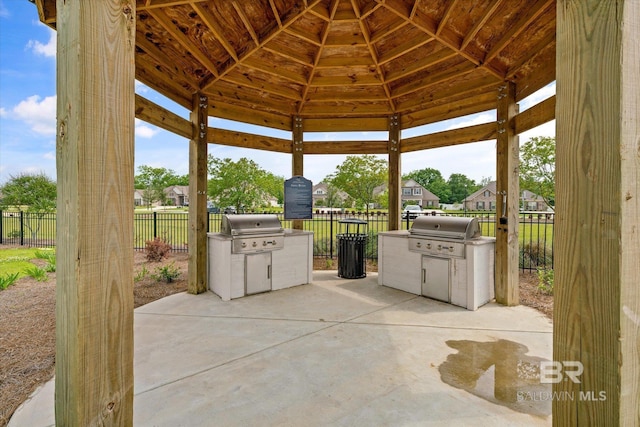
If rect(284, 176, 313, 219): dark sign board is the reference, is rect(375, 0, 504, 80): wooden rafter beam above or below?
above

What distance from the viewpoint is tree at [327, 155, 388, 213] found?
36.5ft

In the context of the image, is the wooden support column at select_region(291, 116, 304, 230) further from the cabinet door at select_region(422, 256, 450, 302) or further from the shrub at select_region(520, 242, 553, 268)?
the shrub at select_region(520, 242, 553, 268)

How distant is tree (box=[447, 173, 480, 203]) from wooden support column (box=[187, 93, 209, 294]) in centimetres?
3241

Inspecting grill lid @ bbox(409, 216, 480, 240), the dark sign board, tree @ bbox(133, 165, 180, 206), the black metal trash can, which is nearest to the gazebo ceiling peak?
the dark sign board

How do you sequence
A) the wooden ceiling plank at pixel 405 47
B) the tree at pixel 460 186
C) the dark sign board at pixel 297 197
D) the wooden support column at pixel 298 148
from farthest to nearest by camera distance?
the tree at pixel 460 186 < the wooden support column at pixel 298 148 < the dark sign board at pixel 297 197 < the wooden ceiling plank at pixel 405 47

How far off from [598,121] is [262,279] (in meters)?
4.58

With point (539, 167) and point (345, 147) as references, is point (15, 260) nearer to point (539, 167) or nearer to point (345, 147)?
point (345, 147)

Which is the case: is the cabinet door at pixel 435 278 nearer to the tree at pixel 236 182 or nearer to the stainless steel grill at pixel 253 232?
the stainless steel grill at pixel 253 232

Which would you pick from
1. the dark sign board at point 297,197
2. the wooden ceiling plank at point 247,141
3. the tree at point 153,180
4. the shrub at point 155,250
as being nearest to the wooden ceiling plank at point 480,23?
the dark sign board at point 297,197

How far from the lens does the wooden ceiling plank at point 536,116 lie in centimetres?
341

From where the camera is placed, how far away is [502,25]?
3.53 metres

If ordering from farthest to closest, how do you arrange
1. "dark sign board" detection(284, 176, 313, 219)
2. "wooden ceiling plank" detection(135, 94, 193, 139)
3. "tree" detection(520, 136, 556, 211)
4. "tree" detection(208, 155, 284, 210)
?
1. "tree" detection(208, 155, 284, 210)
2. "tree" detection(520, 136, 556, 211)
3. "dark sign board" detection(284, 176, 313, 219)
4. "wooden ceiling plank" detection(135, 94, 193, 139)

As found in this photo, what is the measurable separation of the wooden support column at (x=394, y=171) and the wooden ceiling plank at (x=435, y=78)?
0.64 m

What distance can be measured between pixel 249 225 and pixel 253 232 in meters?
0.13
